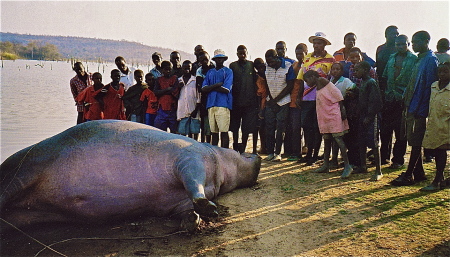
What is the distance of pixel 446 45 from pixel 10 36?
17401 cm

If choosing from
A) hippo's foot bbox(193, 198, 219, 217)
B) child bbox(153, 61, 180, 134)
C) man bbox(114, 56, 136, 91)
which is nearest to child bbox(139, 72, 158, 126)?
child bbox(153, 61, 180, 134)

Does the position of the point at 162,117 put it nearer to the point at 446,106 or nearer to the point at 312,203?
the point at 312,203

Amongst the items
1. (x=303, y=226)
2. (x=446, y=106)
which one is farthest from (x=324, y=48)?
(x=303, y=226)

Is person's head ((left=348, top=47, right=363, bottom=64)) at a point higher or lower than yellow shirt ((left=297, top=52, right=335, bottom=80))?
higher

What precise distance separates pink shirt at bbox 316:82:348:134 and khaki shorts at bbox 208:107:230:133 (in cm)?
196

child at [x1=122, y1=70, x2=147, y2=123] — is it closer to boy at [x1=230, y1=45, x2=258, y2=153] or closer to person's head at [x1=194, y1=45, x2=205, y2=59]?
person's head at [x1=194, y1=45, x2=205, y2=59]

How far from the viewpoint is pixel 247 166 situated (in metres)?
6.00

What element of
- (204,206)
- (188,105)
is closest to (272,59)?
(188,105)

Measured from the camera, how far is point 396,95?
21.9 feet

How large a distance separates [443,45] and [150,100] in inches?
241

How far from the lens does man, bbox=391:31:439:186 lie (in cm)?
555

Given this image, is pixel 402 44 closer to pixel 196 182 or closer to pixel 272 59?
pixel 272 59

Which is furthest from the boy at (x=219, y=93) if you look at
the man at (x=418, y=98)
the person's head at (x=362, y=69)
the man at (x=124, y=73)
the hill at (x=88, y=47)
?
the hill at (x=88, y=47)

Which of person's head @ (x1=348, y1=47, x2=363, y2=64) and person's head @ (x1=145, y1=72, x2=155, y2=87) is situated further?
person's head @ (x1=145, y1=72, x2=155, y2=87)
